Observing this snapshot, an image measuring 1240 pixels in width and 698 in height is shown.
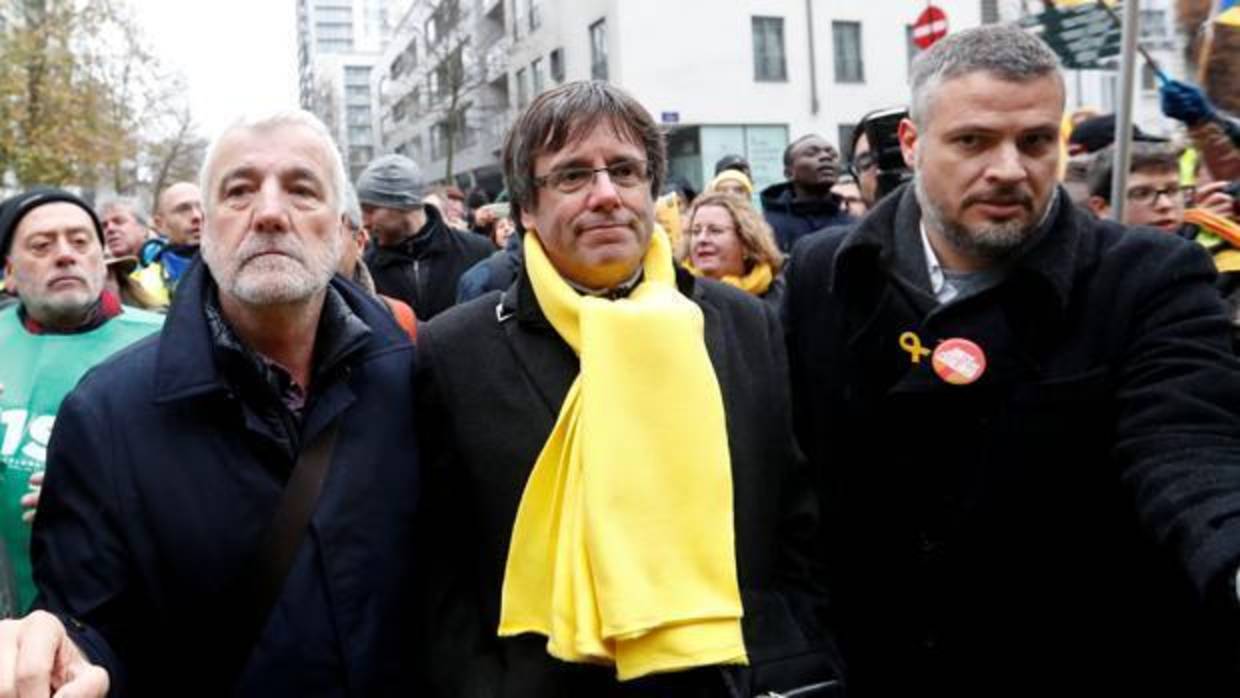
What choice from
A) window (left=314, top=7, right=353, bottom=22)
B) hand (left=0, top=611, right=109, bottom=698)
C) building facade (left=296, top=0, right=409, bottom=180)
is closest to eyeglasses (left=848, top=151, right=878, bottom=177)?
hand (left=0, top=611, right=109, bottom=698)

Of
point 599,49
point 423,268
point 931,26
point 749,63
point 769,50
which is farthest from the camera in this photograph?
point 599,49

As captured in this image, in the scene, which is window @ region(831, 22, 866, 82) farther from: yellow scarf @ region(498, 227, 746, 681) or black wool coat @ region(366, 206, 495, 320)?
yellow scarf @ region(498, 227, 746, 681)

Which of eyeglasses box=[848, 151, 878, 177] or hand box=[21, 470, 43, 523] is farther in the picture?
eyeglasses box=[848, 151, 878, 177]

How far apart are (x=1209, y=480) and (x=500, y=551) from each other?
1419 mm

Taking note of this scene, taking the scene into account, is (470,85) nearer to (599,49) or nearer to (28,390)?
(599,49)

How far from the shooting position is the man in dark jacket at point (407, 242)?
21.0 ft

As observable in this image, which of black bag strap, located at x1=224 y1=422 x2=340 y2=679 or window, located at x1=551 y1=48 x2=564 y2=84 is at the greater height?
window, located at x1=551 y1=48 x2=564 y2=84

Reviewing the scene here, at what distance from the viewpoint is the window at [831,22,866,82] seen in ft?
98.5

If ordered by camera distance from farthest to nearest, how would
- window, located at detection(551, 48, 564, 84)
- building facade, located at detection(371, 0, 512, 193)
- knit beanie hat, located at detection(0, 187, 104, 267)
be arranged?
building facade, located at detection(371, 0, 512, 193), window, located at detection(551, 48, 564, 84), knit beanie hat, located at detection(0, 187, 104, 267)

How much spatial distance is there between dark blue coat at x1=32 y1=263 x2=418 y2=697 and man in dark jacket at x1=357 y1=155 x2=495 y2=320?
4.04 m

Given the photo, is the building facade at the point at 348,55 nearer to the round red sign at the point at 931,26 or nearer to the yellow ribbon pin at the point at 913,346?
the round red sign at the point at 931,26

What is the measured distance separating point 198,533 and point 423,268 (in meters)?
4.35

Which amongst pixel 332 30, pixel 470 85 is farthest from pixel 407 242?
pixel 332 30

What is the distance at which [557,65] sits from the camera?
111 feet
